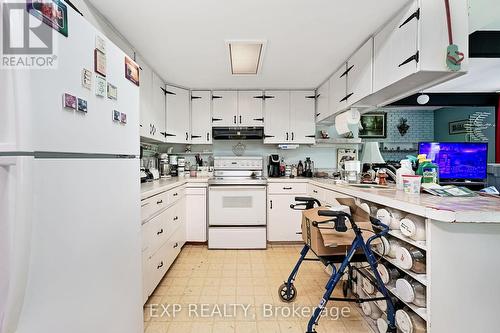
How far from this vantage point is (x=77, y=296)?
35.3 inches

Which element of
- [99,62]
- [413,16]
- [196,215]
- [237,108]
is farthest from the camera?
[237,108]

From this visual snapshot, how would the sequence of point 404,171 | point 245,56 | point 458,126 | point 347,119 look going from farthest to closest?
point 458,126, point 347,119, point 245,56, point 404,171

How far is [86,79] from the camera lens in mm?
943

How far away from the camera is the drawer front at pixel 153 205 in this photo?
6.17ft

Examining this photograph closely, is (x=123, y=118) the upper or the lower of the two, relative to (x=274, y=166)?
upper

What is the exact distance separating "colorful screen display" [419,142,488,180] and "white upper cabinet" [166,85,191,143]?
4.13m

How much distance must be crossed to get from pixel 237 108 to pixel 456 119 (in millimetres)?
4763

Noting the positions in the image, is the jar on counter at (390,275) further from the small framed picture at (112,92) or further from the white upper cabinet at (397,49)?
the small framed picture at (112,92)

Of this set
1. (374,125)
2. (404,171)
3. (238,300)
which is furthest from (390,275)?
(374,125)

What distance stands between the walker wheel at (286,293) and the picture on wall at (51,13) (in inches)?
83.4

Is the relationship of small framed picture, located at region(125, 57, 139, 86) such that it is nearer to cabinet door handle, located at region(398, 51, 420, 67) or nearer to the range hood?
cabinet door handle, located at region(398, 51, 420, 67)

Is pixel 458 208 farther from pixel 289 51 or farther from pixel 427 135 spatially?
pixel 427 135

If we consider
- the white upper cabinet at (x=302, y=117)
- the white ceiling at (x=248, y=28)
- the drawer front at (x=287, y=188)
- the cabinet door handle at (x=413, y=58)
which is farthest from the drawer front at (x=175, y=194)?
the cabinet door handle at (x=413, y=58)

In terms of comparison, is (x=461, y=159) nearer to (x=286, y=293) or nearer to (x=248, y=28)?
(x=286, y=293)
